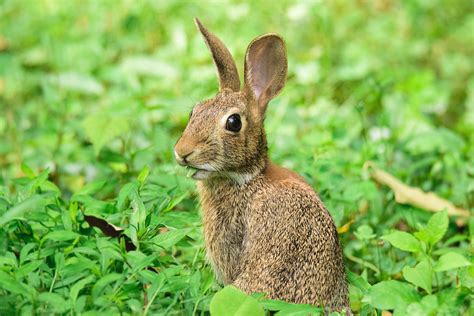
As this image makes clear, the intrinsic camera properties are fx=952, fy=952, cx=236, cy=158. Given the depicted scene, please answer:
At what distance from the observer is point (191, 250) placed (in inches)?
179

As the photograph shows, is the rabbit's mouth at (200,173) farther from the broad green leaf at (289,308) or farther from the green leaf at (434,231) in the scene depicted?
the green leaf at (434,231)

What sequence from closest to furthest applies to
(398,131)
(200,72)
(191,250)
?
1. (191,250)
2. (398,131)
3. (200,72)

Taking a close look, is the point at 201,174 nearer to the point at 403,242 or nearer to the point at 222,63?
the point at 222,63

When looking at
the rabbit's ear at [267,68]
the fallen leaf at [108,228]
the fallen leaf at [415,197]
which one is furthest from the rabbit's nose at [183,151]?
the fallen leaf at [415,197]

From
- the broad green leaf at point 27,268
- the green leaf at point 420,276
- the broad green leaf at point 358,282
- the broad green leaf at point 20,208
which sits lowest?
the broad green leaf at point 358,282

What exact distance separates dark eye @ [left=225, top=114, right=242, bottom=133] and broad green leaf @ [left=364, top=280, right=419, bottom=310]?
0.97 metres

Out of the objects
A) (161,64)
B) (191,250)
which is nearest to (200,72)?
(161,64)

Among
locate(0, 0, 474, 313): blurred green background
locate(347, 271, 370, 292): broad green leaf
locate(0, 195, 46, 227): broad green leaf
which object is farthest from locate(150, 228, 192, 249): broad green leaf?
locate(347, 271, 370, 292): broad green leaf

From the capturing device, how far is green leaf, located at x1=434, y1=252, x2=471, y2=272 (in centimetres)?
361

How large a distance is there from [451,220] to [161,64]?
2.90m

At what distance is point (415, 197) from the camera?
5.14 meters

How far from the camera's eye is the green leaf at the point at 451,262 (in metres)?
3.61

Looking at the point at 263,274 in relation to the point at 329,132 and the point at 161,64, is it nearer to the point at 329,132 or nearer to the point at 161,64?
the point at 329,132

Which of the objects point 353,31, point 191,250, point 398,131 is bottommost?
point 191,250
